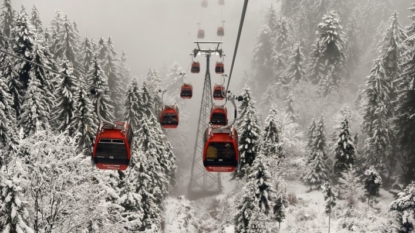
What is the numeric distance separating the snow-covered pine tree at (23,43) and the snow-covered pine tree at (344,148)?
3505 centimetres

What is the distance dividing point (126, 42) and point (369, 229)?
90.8 meters

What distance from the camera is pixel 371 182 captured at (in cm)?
3594

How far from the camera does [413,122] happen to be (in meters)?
33.1

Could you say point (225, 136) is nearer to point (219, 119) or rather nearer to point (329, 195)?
point (219, 119)

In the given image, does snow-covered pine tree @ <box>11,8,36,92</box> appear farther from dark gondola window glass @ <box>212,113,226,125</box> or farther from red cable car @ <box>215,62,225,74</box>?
dark gondola window glass @ <box>212,113,226,125</box>

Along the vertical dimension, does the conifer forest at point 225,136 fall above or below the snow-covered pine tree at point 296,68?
below

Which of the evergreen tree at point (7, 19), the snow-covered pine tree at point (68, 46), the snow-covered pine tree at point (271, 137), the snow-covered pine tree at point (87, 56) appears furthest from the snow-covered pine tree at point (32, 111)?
the snow-covered pine tree at point (271, 137)

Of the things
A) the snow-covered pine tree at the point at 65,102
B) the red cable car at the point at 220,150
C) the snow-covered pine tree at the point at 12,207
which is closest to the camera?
the red cable car at the point at 220,150

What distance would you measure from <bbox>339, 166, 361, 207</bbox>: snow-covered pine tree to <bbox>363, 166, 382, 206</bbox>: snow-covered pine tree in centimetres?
118

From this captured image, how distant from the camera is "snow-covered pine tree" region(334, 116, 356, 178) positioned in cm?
3884

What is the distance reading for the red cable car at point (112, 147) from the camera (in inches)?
519

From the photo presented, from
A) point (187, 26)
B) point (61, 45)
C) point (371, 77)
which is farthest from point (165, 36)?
point (371, 77)

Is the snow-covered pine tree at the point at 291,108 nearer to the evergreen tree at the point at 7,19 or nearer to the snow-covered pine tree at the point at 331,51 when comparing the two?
the snow-covered pine tree at the point at 331,51

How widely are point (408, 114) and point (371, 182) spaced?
7512mm
